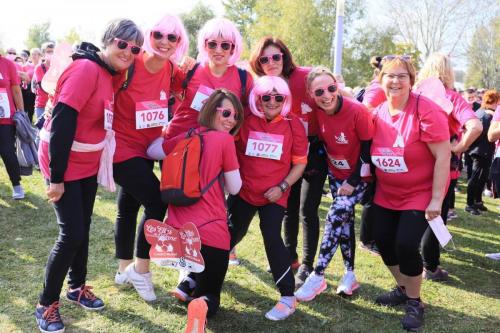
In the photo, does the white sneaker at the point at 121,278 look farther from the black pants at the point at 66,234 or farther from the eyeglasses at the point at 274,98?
the eyeglasses at the point at 274,98

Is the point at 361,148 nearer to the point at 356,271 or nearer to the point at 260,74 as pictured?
the point at 260,74

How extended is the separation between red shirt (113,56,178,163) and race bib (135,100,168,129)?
1.1 inches

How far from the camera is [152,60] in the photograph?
2971 mm

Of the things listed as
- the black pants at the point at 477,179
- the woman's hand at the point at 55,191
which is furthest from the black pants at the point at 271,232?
the black pants at the point at 477,179

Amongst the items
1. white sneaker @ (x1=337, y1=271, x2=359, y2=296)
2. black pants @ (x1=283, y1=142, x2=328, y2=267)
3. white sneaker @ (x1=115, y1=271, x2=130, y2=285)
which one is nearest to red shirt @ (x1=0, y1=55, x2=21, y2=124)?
white sneaker @ (x1=115, y1=271, x2=130, y2=285)

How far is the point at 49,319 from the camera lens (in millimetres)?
2762

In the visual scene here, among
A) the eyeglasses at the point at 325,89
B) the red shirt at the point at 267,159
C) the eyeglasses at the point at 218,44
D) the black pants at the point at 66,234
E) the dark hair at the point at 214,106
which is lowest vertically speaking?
the black pants at the point at 66,234

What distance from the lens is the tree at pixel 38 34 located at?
50688 mm

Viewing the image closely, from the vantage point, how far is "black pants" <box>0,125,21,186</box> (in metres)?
5.48

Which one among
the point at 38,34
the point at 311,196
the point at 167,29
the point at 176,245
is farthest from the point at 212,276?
the point at 38,34

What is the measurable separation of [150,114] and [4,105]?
10.4 feet

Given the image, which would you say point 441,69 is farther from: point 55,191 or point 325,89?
point 55,191

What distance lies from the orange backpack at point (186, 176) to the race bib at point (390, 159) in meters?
1.15

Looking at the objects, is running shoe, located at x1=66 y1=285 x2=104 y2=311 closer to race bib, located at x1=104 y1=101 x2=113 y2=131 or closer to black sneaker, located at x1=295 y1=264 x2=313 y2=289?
race bib, located at x1=104 y1=101 x2=113 y2=131
